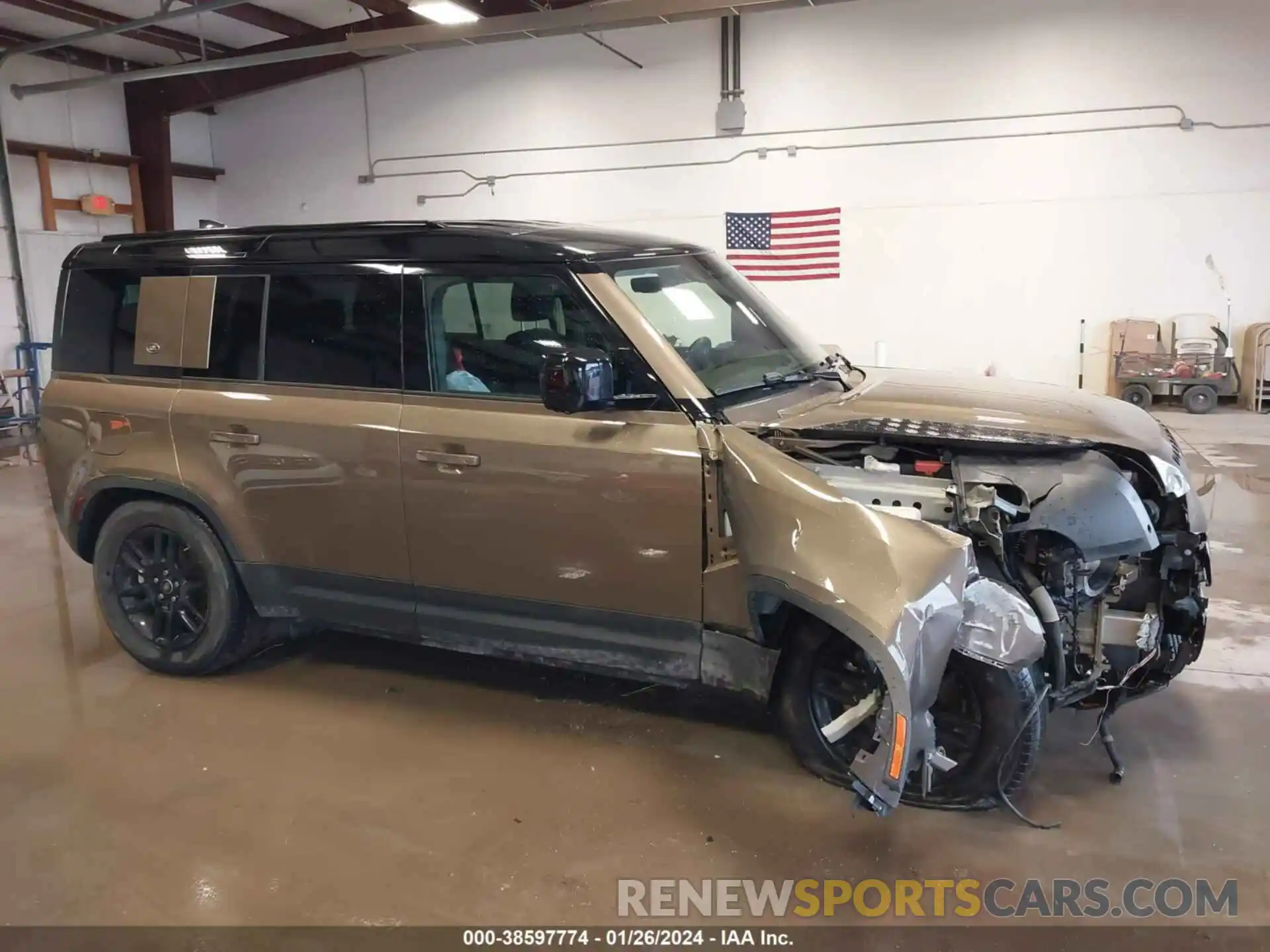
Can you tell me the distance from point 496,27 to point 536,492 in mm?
7943

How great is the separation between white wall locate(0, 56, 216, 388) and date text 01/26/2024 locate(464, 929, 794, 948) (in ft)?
38.5

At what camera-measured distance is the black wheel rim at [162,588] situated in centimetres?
388

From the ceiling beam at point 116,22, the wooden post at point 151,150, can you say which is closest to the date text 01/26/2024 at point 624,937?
the ceiling beam at point 116,22

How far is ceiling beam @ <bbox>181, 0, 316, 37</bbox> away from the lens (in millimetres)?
10586

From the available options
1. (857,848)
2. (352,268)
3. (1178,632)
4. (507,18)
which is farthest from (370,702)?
(507,18)

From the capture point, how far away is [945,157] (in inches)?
407

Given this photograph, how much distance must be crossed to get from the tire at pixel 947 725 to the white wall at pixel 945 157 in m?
8.62

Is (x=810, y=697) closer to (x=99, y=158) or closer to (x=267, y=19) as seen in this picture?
(x=267, y=19)

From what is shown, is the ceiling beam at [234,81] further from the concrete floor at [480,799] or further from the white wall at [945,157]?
the concrete floor at [480,799]

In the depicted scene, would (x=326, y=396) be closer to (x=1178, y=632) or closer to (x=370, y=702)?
(x=370, y=702)

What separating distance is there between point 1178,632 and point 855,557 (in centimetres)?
119

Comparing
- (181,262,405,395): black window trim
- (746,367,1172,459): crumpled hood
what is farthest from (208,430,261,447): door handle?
(746,367,1172,459): crumpled hood

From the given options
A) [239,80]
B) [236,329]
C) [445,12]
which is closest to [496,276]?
[236,329]

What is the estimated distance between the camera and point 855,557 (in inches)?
100
